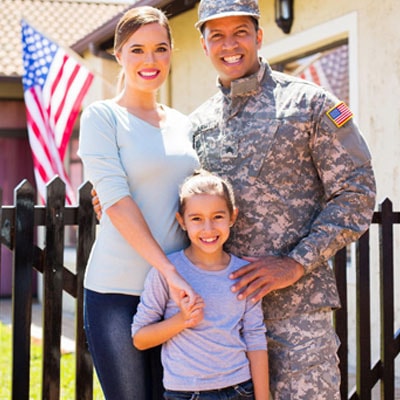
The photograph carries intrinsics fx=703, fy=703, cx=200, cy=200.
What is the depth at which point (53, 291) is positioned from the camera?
346 centimetres

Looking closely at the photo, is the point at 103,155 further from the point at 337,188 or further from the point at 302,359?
the point at 302,359

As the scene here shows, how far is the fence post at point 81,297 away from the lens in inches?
137

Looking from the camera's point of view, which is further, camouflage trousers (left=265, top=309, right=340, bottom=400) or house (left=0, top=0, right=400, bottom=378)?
house (left=0, top=0, right=400, bottom=378)

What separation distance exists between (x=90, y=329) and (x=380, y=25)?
390 centimetres

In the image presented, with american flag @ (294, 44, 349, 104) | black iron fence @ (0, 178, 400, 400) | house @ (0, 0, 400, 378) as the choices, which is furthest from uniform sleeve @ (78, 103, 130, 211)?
american flag @ (294, 44, 349, 104)

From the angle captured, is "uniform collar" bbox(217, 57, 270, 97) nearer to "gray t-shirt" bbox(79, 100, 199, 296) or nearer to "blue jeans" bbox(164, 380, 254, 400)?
"gray t-shirt" bbox(79, 100, 199, 296)

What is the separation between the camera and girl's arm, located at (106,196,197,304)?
2.28 meters

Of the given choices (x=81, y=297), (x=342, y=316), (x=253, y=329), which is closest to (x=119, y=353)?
(x=253, y=329)

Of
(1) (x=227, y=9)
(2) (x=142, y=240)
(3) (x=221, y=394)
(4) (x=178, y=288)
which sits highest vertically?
(1) (x=227, y=9)

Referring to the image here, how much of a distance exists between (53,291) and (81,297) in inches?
5.9

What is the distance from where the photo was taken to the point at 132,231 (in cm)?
233

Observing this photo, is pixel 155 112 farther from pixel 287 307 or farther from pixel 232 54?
pixel 287 307

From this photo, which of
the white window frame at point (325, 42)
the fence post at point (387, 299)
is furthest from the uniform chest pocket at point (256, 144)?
the white window frame at point (325, 42)

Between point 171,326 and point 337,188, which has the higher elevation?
point 337,188
